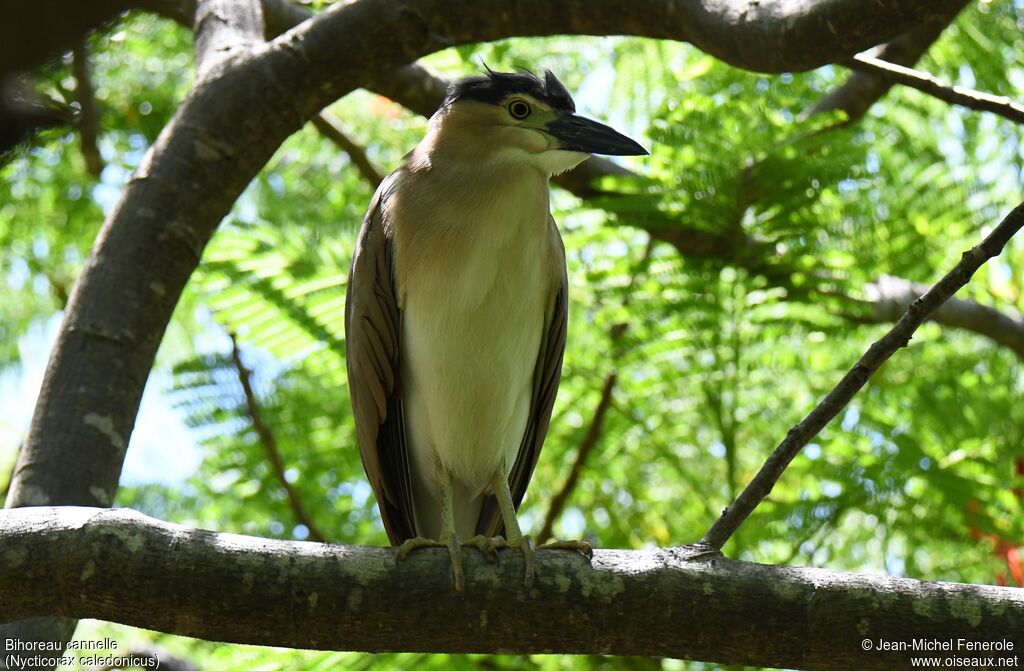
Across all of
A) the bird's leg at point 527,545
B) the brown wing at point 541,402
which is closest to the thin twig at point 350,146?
the brown wing at point 541,402

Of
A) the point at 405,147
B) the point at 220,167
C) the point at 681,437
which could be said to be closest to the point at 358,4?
the point at 220,167

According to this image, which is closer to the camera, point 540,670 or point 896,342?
point 896,342

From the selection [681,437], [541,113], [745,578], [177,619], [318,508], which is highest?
[541,113]

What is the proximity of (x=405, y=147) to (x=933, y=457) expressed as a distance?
3.34 meters

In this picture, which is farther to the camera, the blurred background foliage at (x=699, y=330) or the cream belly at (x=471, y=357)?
the blurred background foliage at (x=699, y=330)

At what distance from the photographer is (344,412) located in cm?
568

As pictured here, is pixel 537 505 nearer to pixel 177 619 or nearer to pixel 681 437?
pixel 681 437

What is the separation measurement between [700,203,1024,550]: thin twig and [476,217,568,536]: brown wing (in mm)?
1786

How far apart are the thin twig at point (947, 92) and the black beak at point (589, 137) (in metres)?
0.87

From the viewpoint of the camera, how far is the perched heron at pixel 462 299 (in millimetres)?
4176

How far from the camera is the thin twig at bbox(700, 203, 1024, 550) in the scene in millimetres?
2740

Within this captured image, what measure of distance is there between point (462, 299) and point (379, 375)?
457 mm

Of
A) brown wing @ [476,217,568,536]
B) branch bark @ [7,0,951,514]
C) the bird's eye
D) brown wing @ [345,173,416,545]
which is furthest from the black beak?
brown wing @ [345,173,416,545]

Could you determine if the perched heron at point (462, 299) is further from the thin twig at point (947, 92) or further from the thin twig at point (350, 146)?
the thin twig at point (350, 146)
